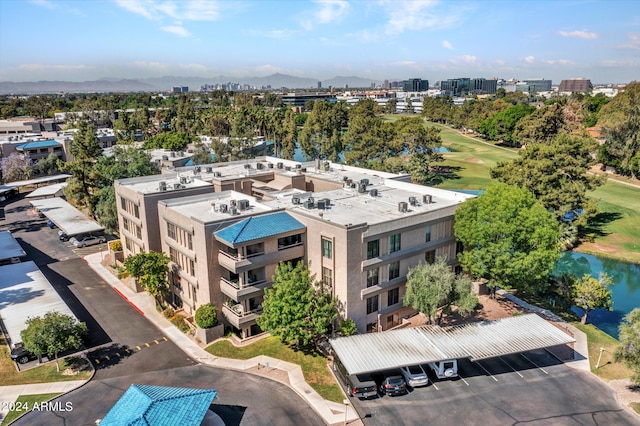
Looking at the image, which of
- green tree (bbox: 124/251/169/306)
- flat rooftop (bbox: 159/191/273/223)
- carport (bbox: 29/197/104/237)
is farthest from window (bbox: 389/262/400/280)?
carport (bbox: 29/197/104/237)

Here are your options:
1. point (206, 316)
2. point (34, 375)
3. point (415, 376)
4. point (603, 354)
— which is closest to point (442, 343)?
point (415, 376)

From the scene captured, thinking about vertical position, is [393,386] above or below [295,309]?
below

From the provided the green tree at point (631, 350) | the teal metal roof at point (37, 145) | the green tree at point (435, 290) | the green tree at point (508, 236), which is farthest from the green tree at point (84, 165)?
the green tree at point (631, 350)

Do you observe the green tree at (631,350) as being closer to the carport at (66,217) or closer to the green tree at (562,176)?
the green tree at (562,176)

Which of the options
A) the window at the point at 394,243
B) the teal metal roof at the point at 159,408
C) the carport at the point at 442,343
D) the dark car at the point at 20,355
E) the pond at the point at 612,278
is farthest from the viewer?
the pond at the point at 612,278

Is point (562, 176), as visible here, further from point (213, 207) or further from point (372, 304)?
point (213, 207)
